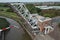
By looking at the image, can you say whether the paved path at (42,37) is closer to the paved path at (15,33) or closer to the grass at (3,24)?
the paved path at (15,33)

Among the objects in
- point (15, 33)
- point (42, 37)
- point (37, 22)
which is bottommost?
point (15, 33)

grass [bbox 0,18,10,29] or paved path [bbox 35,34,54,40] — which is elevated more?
paved path [bbox 35,34,54,40]

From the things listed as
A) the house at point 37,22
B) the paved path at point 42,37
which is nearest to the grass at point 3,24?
the house at point 37,22

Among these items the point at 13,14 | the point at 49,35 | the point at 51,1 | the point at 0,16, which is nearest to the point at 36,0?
the point at 51,1

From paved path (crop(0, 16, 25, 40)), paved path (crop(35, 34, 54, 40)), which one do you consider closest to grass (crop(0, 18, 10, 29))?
paved path (crop(0, 16, 25, 40))

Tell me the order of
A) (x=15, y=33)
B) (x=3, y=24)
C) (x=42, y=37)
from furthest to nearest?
(x=3, y=24) < (x=15, y=33) < (x=42, y=37)

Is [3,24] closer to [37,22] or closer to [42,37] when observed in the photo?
[37,22]

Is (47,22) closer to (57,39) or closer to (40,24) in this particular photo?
(40,24)

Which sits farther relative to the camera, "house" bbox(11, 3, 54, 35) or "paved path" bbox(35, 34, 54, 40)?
"house" bbox(11, 3, 54, 35)

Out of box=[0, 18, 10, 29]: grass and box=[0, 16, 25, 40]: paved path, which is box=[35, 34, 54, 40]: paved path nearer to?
box=[0, 16, 25, 40]: paved path

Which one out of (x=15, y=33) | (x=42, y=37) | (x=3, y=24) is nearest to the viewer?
(x=42, y=37)

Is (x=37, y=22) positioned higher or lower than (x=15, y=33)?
higher

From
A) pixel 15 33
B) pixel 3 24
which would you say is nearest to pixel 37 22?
pixel 15 33
